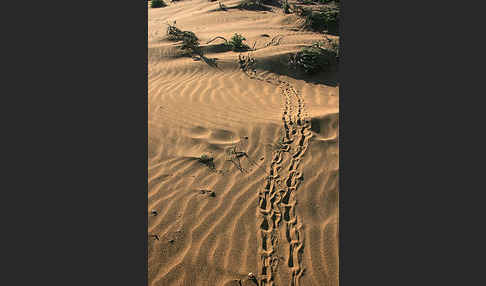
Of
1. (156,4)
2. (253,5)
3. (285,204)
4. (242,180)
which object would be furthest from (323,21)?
(285,204)

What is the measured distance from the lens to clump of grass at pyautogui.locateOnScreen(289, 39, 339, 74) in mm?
7078

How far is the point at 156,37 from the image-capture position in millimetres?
8719

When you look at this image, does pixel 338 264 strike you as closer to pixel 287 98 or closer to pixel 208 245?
pixel 208 245

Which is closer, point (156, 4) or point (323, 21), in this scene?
point (323, 21)

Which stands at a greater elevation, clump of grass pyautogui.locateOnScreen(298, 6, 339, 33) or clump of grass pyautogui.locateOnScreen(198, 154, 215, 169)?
clump of grass pyautogui.locateOnScreen(298, 6, 339, 33)

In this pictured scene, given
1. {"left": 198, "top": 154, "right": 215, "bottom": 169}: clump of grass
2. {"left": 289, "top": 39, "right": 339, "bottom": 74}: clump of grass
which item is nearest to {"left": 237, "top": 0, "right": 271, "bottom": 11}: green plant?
{"left": 289, "top": 39, "right": 339, "bottom": 74}: clump of grass

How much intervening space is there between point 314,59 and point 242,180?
449cm

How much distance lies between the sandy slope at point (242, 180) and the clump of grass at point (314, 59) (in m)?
0.33

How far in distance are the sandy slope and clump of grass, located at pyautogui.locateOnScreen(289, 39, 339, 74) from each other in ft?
1.09

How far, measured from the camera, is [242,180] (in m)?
4.06

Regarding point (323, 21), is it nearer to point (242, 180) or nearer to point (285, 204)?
point (242, 180)

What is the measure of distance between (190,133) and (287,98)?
2.46 m

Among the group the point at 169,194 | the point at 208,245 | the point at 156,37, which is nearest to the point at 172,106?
the point at 169,194

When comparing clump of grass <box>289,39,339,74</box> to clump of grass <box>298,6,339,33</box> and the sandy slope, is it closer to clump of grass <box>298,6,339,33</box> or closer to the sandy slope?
the sandy slope
